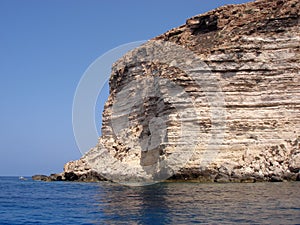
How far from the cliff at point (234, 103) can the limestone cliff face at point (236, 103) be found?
0.21 ft

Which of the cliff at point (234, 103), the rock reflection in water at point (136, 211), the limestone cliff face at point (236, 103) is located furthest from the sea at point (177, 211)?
the cliff at point (234, 103)

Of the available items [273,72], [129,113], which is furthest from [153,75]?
[273,72]

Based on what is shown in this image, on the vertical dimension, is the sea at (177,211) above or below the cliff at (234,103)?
below

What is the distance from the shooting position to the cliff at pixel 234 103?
95.4 ft

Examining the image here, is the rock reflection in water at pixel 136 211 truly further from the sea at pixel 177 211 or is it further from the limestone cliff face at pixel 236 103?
the limestone cliff face at pixel 236 103

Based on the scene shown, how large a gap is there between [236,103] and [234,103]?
0.13 metres

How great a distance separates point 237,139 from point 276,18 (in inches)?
358

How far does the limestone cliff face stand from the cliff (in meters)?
0.06

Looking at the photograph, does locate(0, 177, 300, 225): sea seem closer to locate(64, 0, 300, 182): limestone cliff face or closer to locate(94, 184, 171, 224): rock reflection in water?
locate(94, 184, 171, 224): rock reflection in water

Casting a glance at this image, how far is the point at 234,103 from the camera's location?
31.1 meters

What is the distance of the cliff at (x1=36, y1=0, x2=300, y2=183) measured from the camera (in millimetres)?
Answer: 29078

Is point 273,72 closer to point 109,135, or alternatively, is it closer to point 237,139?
point 237,139

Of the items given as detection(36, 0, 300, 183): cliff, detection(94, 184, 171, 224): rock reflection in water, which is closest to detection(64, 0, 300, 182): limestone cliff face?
detection(36, 0, 300, 183): cliff

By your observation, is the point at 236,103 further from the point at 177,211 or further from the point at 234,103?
the point at 177,211
